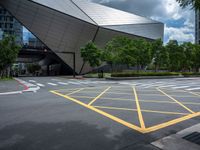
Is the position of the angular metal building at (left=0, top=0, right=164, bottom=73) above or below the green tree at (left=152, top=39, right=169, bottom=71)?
above

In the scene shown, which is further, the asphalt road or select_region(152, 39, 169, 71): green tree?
select_region(152, 39, 169, 71): green tree

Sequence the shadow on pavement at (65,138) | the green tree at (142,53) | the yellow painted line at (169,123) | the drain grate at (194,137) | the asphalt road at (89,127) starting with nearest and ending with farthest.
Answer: the shadow on pavement at (65,138) < the asphalt road at (89,127) < the drain grate at (194,137) < the yellow painted line at (169,123) < the green tree at (142,53)

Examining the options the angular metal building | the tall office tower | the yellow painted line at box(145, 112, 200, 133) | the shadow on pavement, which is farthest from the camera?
the tall office tower

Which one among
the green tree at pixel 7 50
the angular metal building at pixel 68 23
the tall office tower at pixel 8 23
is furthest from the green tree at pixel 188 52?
the tall office tower at pixel 8 23

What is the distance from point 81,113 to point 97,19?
4876 centimetres

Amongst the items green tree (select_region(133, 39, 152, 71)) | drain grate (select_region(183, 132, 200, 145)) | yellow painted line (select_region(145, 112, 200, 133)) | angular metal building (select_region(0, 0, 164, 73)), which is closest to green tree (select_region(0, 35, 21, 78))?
angular metal building (select_region(0, 0, 164, 73))

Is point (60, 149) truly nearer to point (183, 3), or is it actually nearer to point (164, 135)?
point (164, 135)

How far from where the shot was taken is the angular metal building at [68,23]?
4453 cm

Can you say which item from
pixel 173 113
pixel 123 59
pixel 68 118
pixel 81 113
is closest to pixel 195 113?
pixel 173 113

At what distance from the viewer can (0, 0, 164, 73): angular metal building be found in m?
44.5

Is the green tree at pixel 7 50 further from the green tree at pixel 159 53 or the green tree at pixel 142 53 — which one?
the green tree at pixel 159 53

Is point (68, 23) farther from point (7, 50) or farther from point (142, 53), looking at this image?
point (142, 53)

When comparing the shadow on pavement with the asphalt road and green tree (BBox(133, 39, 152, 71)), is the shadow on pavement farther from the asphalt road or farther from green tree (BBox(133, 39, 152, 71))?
green tree (BBox(133, 39, 152, 71))

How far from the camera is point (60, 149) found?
3965 mm
